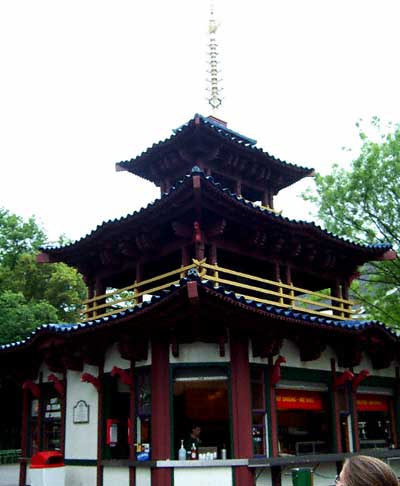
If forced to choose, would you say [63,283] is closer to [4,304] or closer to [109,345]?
[4,304]

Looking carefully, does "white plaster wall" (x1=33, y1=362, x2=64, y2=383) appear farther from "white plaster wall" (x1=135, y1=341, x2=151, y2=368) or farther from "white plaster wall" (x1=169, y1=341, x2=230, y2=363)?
"white plaster wall" (x1=169, y1=341, x2=230, y2=363)

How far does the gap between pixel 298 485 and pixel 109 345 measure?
5506 mm

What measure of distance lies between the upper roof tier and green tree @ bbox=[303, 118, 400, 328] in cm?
569

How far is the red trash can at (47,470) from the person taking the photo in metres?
13.9

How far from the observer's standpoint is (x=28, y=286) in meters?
40.0

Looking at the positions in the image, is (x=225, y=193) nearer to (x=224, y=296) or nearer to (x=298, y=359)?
(x=224, y=296)

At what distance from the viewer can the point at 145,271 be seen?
16609mm

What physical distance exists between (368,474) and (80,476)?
42.8ft

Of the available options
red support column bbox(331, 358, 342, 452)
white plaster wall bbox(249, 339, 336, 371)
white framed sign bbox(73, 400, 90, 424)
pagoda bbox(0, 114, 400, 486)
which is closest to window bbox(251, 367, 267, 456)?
pagoda bbox(0, 114, 400, 486)

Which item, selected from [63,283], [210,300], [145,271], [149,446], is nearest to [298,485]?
[149,446]

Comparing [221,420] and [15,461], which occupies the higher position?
[221,420]

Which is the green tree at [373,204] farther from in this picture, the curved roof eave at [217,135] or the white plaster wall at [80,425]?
the white plaster wall at [80,425]

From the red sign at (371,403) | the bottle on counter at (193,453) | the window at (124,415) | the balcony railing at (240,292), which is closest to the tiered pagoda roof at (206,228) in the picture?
the balcony railing at (240,292)

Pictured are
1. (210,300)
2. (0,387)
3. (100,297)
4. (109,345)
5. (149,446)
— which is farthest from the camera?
(0,387)
